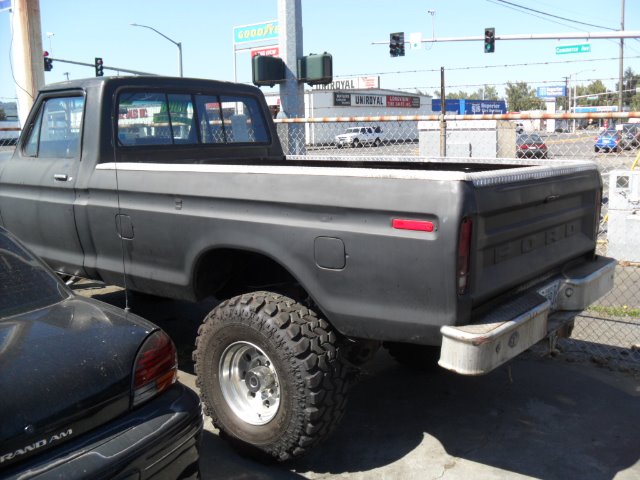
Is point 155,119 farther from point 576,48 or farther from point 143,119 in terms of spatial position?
point 576,48

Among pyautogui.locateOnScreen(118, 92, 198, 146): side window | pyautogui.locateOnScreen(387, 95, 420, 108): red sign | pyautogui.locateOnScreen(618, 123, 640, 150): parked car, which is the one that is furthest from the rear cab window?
pyautogui.locateOnScreen(387, 95, 420, 108): red sign

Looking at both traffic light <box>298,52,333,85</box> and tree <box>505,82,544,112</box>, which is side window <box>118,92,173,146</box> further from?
tree <box>505,82,544,112</box>

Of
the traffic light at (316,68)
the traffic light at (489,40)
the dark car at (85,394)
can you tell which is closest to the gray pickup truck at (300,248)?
the dark car at (85,394)

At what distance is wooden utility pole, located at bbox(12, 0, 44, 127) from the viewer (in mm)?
8391

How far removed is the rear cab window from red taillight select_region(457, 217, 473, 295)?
2683 mm

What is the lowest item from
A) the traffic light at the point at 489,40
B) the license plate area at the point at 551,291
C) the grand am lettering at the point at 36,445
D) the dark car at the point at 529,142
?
the grand am lettering at the point at 36,445

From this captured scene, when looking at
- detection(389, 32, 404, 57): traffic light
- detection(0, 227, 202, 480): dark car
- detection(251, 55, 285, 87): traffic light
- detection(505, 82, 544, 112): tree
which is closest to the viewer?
detection(0, 227, 202, 480): dark car

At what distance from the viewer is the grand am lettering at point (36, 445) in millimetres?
2152

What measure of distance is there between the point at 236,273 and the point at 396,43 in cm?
2623

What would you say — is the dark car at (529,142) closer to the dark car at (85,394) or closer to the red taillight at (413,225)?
the red taillight at (413,225)

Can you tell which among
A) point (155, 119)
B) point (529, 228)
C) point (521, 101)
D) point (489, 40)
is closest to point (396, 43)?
point (489, 40)

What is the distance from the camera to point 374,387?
181 inches

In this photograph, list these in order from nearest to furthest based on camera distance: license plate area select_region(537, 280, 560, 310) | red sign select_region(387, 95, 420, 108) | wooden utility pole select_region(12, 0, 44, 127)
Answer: license plate area select_region(537, 280, 560, 310) → wooden utility pole select_region(12, 0, 44, 127) → red sign select_region(387, 95, 420, 108)

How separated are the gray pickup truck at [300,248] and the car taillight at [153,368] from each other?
2.00 ft
